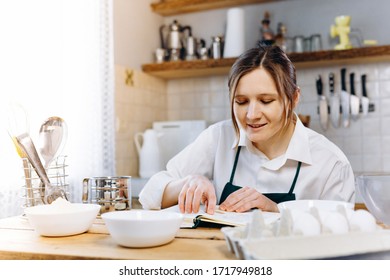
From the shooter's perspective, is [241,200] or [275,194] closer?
[241,200]

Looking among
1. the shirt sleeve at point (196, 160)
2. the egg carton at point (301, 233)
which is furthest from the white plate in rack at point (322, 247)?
the shirt sleeve at point (196, 160)

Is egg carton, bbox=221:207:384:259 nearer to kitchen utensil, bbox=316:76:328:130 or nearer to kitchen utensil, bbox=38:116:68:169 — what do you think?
kitchen utensil, bbox=38:116:68:169

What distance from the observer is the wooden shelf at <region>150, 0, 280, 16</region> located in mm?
2512

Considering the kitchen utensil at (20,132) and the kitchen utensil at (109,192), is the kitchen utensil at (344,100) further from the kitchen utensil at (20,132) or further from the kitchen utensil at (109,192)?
the kitchen utensil at (20,132)

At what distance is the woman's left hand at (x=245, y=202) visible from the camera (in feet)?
3.10

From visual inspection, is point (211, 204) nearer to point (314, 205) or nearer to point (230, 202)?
point (230, 202)

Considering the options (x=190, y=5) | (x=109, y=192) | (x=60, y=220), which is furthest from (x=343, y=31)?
(x=60, y=220)

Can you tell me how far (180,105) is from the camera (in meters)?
2.74

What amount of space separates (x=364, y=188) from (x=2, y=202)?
1241 millimetres

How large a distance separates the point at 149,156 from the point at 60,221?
1.50 metres

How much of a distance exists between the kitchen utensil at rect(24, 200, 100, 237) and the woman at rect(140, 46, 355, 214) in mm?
254

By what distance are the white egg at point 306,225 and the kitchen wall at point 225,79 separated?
A: 1.69 metres

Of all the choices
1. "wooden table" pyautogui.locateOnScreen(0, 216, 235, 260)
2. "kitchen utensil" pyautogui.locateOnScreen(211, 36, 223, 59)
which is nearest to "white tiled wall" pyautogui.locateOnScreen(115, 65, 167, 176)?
"kitchen utensil" pyautogui.locateOnScreen(211, 36, 223, 59)

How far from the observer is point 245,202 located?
959 millimetres
